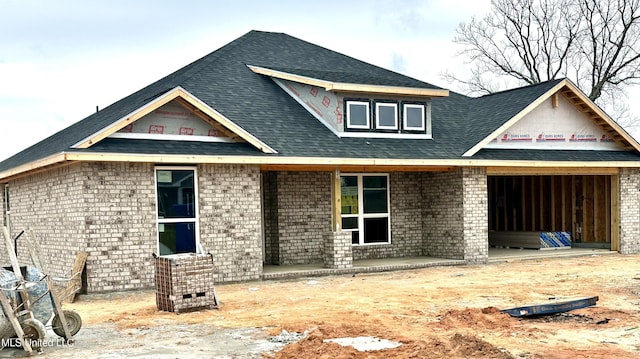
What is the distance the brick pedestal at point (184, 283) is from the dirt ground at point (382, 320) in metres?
0.24

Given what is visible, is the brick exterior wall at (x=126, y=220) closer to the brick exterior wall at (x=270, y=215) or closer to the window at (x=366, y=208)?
the brick exterior wall at (x=270, y=215)

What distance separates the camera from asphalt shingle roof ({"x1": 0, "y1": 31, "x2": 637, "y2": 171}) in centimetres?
1656

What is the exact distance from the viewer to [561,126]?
68.7 feet

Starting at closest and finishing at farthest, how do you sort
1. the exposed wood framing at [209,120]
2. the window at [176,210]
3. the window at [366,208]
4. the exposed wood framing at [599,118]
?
the window at [176,210] → the exposed wood framing at [209,120] → the window at [366,208] → the exposed wood framing at [599,118]

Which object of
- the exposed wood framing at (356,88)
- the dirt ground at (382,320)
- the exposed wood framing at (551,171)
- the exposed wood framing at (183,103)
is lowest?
the dirt ground at (382,320)

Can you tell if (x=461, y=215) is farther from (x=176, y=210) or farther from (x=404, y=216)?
(x=176, y=210)

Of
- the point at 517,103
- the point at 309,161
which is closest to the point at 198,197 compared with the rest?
the point at 309,161

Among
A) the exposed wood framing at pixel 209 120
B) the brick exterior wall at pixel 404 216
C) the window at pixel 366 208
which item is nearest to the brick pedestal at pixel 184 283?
the exposed wood framing at pixel 209 120

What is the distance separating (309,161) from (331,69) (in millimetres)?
6866

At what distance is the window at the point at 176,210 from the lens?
49.0 feet

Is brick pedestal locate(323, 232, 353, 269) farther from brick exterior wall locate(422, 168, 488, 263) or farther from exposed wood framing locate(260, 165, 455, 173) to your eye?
brick exterior wall locate(422, 168, 488, 263)

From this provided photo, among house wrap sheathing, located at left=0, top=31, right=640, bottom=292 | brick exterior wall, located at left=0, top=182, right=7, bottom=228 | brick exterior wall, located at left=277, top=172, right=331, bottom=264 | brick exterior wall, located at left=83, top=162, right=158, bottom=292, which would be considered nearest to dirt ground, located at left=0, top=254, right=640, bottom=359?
brick exterior wall, located at left=83, top=162, right=158, bottom=292

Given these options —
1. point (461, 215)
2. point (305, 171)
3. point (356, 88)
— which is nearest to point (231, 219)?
point (305, 171)

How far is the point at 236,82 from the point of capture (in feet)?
64.2
